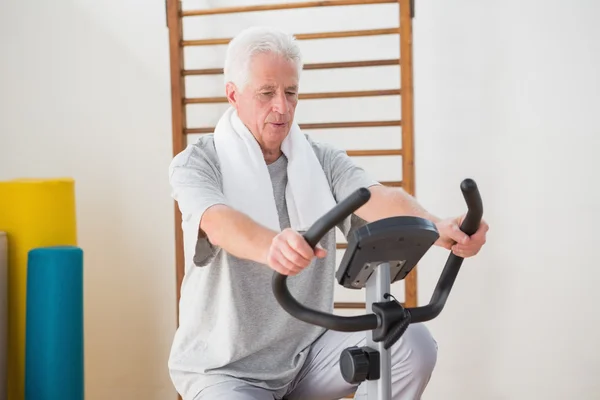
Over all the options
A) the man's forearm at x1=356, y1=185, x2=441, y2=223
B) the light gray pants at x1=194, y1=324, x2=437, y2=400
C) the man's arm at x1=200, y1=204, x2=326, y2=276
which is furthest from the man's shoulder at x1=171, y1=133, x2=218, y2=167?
the light gray pants at x1=194, y1=324, x2=437, y2=400

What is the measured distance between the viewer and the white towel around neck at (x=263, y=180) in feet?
6.87

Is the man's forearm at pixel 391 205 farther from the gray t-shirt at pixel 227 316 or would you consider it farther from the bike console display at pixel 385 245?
the bike console display at pixel 385 245

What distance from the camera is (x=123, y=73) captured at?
12.0 feet

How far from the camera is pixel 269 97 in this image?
2092 millimetres

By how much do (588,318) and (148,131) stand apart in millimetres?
1992

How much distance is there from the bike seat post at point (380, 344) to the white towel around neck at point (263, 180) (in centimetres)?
64

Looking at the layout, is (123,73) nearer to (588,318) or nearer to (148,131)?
(148,131)

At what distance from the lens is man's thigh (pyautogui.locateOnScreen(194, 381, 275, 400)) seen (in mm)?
1875

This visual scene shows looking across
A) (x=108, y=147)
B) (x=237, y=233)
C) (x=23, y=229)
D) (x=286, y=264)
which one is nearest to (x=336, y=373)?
(x=237, y=233)

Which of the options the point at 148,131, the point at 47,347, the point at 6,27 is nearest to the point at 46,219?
the point at 47,347

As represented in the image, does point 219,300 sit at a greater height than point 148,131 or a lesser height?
lesser

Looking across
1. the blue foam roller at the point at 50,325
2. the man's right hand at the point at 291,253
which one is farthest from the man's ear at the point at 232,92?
the blue foam roller at the point at 50,325

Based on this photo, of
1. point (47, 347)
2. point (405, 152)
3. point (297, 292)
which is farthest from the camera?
point (405, 152)

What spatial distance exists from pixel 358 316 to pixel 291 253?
0.62 ft
